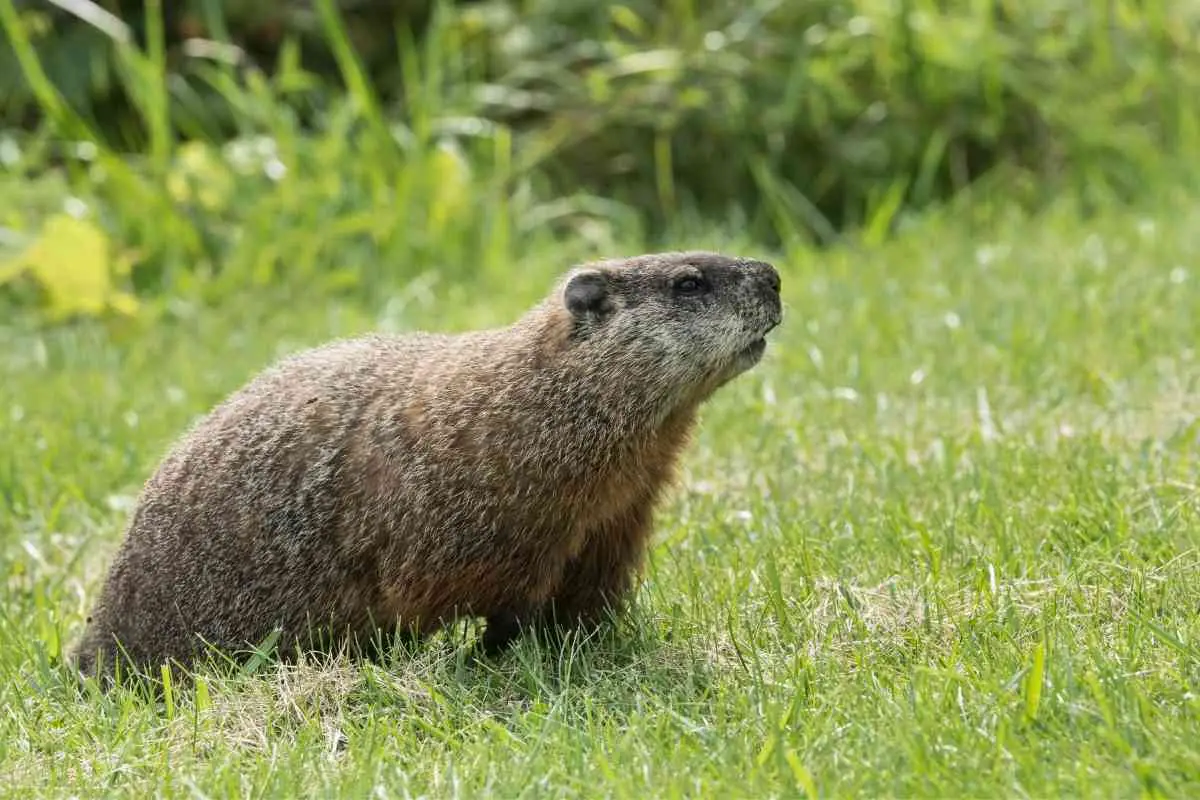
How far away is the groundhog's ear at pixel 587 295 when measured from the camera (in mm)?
3994

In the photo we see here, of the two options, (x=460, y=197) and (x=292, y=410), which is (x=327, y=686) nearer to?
(x=292, y=410)

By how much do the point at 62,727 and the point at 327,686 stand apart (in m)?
0.58

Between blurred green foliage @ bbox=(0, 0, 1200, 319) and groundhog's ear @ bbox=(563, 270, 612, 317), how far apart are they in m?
4.01

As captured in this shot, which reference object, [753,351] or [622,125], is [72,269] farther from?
[753,351]

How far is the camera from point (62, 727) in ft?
12.0

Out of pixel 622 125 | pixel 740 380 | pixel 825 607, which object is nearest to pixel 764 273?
pixel 825 607

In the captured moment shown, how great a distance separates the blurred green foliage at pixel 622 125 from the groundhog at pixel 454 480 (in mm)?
3873

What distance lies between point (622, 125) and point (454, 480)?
519cm

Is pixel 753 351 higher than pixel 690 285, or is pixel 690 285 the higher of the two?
pixel 690 285

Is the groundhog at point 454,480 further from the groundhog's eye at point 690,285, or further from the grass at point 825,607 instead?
the grass at point 825,607

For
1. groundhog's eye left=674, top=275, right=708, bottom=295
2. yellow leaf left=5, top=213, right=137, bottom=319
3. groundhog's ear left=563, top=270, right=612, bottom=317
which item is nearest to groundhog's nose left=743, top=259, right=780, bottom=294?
groundhog's eye left=674, top=275, right=708, bottom=295

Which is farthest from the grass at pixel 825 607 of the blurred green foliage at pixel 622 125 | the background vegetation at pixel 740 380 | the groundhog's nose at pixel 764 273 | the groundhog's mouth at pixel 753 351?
the blurred green foliage at pixel 622 125

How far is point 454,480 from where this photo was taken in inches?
152

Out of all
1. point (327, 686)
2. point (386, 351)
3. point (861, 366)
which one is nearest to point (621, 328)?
point (386, 351)
